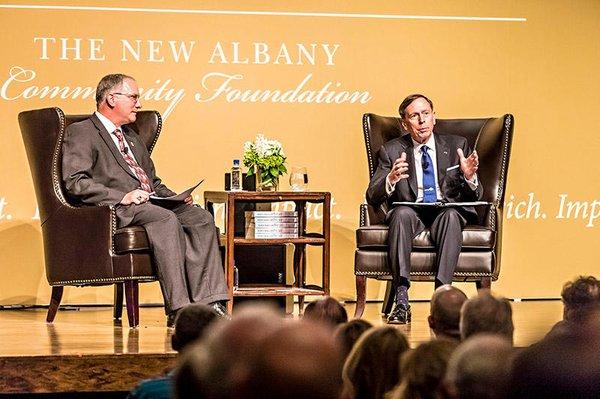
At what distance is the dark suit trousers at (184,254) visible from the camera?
5.08 metres

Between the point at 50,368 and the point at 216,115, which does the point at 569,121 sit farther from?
the point at 50,368

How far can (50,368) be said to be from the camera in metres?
3.93

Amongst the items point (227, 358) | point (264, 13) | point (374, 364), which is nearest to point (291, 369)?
point (227, 358)

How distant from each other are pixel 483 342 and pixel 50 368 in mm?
2672

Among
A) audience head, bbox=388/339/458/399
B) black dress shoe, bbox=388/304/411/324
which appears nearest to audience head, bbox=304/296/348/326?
audience head, bbox=388/339/458/399

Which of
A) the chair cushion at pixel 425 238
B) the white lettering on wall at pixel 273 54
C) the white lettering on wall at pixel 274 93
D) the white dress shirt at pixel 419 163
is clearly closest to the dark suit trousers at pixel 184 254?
the chair cushion at pixel 425 238

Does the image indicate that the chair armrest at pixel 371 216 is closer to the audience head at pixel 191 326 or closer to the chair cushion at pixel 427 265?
the chair cushion at pixel 427 265

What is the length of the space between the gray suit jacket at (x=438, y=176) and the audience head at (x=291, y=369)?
442 cm

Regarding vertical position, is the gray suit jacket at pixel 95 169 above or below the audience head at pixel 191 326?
above

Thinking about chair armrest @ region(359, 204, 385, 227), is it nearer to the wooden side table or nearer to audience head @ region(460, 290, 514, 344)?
the wooden side table

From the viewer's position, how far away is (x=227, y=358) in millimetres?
1233

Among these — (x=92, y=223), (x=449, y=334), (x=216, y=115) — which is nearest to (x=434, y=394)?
(x=449, y=334)

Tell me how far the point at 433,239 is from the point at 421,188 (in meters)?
0.43

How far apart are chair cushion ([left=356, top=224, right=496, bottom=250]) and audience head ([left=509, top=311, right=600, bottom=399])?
13.5 feet
